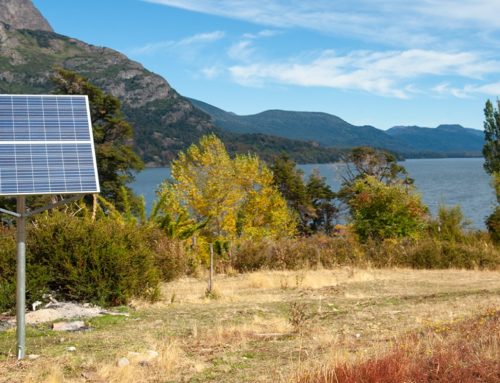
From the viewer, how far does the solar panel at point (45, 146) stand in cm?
787

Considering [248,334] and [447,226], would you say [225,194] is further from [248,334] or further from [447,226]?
[248,334]

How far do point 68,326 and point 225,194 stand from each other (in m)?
24.2

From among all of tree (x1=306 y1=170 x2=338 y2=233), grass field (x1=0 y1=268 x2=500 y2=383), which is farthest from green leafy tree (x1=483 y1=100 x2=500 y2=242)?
grass field (x1=0 y1=268 x2=500 y2=383)

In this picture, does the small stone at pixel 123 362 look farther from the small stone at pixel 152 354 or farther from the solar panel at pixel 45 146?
the solar panel at pixel 45 146

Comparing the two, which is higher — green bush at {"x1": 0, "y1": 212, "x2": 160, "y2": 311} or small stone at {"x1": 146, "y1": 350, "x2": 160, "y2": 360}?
green bush at {"x1": 0, "y1": 212, "x2": 160, "y2": 311}

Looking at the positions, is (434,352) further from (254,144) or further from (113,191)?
(254,144)

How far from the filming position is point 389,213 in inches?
1121

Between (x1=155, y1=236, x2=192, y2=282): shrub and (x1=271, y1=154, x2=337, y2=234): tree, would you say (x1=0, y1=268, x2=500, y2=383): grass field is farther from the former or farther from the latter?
(x1=271, y1=154, x2=337, y2=234): tree

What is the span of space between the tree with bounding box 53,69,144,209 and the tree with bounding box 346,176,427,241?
1865cm

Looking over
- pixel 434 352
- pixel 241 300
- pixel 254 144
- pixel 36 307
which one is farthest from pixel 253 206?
pixel 254 144

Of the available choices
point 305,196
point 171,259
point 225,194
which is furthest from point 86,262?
point 305,196

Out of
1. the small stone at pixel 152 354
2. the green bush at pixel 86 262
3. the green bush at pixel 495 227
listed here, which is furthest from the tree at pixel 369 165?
the small stone at pixel 152 354

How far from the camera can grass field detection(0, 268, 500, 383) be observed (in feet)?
23.6

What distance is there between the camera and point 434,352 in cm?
697
